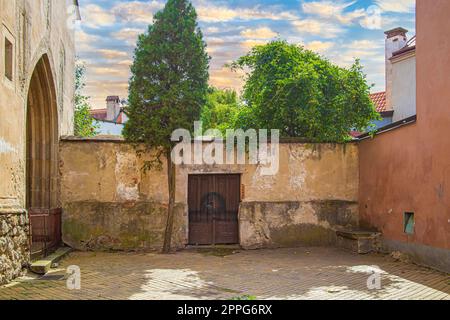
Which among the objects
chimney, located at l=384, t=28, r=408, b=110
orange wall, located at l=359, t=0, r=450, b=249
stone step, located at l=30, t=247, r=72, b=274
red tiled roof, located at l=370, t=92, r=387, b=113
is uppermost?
chimney, located at l=384, t=28, r=408, b=110

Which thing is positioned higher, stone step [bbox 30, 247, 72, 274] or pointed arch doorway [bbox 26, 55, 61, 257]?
pointed arch doorway [bbox 26, 55, 61, 257]

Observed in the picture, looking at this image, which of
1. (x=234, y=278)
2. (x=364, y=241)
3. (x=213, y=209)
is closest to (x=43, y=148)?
(x=213, y=209)

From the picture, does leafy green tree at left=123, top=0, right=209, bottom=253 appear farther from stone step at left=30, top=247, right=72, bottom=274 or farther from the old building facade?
stone step at left=30, top=247, right=72, bottom=274

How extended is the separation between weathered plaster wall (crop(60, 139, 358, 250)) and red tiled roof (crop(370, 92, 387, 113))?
10.6 metres

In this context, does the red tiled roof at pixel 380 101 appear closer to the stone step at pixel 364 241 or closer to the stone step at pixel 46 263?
the stone step at pixel 364 241

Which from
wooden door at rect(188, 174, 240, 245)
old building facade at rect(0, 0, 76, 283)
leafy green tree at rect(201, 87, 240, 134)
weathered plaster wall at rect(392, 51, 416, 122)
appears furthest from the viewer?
weathered plaster wall at rect(392, 51, 416, 122)

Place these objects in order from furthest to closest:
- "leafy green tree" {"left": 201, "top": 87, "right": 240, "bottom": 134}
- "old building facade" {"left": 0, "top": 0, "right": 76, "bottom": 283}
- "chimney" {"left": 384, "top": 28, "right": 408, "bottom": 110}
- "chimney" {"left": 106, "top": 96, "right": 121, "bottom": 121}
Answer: "chimney" {"left": 106, "top": 96, "right": 121, "bottom": 121} → "chimney" {"left": 384, "top": 28, "right": 408, "bottom": 110} → "leafy green tree" {"left": 201, "top": 87, "right": 240, "bottom": 134} → "old building facade" {"left": 0, "top": 0, "right": 76, "bottom": 283}

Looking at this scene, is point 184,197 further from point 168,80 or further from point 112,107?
point 112,107

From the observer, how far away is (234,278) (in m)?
8.21

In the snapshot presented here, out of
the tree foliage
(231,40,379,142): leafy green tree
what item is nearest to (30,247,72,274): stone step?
the tree foliage

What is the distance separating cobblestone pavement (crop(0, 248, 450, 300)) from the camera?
6.91 meters

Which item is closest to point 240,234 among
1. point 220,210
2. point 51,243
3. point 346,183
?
point 220,210

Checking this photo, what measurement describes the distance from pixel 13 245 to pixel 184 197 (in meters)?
4.87

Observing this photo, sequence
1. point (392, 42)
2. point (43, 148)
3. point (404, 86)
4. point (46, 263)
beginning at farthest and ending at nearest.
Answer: point (392, 42) < point (404, 86) < point (43, 148) < point (46, 263)
